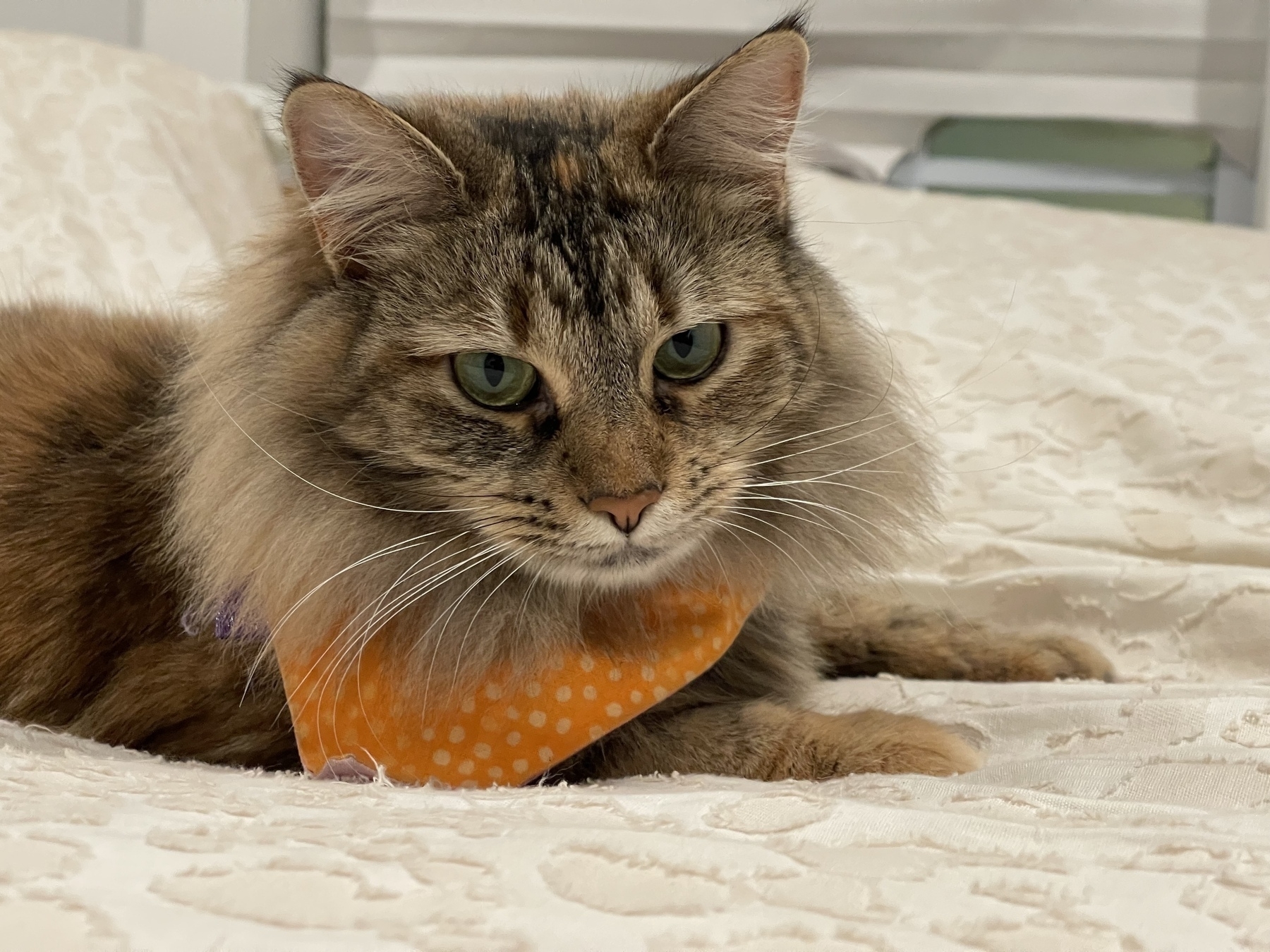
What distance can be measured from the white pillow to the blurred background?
617 millimetres

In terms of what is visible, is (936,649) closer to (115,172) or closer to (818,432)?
(818,432)

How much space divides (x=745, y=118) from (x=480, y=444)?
0.45 m

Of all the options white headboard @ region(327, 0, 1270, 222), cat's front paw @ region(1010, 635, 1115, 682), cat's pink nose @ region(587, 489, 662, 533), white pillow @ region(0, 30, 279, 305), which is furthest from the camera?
white headboard @ region(327, 0, 1270, 222)

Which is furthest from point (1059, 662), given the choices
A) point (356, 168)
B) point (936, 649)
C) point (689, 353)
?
point (356, 168)

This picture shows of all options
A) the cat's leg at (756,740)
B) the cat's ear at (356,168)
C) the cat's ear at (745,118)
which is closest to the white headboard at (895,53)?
the cat's ear at (745,118)

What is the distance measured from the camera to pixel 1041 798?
84 centimetres

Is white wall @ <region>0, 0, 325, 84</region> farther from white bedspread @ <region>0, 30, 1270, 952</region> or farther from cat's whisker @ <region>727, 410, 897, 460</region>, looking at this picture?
cat's whisker @ <region>727, 410, 897, 460</region>

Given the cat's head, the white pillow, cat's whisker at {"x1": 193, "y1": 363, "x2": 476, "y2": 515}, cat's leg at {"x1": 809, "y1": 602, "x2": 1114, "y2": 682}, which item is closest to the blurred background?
the white pillow

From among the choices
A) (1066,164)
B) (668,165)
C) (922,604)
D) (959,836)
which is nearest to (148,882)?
(959,836)

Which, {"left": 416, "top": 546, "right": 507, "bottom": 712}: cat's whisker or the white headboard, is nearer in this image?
{"left": 416, "top": 546, "right": 507, "bottom": 712}: cat's whisker

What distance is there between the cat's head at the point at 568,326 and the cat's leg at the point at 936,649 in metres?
0.36

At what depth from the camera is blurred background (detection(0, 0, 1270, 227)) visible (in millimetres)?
2969

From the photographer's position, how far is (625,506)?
976 millimetres

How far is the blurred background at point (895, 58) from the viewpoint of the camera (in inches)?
117
